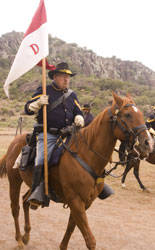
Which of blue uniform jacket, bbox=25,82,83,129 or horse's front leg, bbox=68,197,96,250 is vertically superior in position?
blue uniform jacket, bbox=25,82,83,129

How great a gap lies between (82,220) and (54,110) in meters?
1.73

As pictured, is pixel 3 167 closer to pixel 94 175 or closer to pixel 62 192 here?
pixel 62 192

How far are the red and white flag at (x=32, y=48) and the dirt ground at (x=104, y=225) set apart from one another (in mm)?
2814

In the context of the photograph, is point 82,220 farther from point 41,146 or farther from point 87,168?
point 41,146

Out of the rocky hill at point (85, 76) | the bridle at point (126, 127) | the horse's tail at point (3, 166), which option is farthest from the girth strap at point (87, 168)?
the rocky hill at point (85, 76)

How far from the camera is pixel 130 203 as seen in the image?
336 inches

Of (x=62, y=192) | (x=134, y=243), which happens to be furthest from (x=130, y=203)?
(x=62, y=192)

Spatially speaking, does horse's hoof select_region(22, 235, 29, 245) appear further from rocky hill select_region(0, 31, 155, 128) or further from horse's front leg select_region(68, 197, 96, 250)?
rocky hill select_region(0, 31, 155, 128)

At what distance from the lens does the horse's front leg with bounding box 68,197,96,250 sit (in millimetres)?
3841

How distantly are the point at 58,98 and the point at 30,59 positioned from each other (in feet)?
2.62

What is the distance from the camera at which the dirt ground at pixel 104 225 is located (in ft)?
17.5

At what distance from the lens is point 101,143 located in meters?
4.14

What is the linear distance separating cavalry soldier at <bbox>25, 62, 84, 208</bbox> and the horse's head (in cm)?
80

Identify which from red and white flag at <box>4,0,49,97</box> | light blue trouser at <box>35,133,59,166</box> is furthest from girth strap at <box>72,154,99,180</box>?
red and white flag at <box>4,0,49,97</box>
